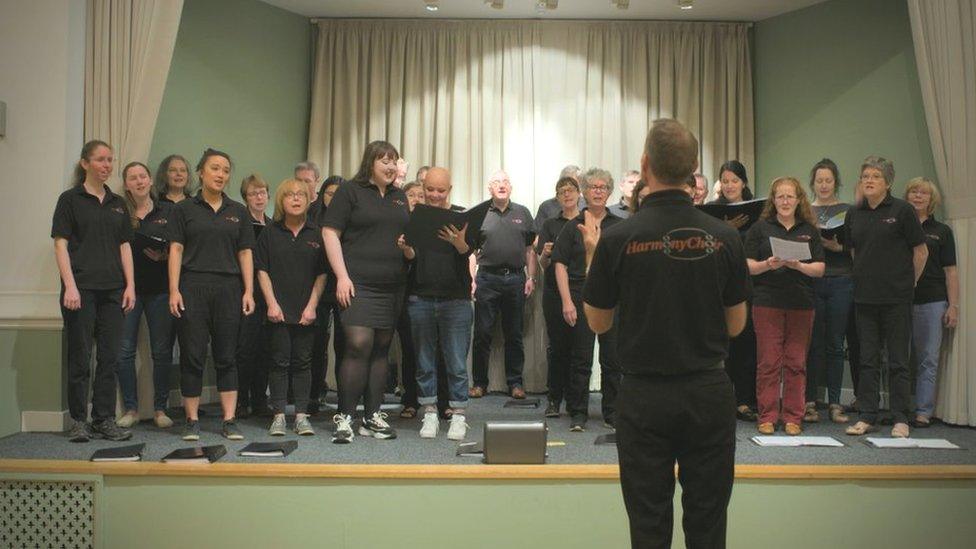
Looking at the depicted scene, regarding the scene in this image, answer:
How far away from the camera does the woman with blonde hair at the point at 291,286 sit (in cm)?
429

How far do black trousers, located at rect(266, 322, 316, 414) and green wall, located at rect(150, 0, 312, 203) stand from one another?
6.97ft

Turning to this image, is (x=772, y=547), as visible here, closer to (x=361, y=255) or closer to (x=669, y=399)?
(x=669, y=399)

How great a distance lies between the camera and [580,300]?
14.9 ft

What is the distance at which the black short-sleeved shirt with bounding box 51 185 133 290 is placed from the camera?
13.3 ft

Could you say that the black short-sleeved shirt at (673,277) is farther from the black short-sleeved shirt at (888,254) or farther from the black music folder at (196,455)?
the black short-sleeved shirt at (888,254)

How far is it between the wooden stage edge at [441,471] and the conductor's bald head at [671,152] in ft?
4.51

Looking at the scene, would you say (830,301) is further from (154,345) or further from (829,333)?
(154,345)

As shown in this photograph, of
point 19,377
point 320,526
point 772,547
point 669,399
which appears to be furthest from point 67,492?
point 772,547

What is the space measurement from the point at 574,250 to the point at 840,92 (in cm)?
321

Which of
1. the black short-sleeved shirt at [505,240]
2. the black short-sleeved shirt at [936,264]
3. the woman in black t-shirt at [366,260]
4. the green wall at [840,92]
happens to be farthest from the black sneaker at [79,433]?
the green wall at [840,92]

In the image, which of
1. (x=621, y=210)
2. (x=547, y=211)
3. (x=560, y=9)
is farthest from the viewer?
(x=560, y=9)

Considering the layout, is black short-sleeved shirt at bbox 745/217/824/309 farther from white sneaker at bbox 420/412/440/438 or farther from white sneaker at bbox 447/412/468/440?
white sneaker at bbox 420/412/440/438

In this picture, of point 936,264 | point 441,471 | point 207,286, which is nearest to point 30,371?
point 207,286

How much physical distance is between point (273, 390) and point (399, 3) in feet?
12.4
